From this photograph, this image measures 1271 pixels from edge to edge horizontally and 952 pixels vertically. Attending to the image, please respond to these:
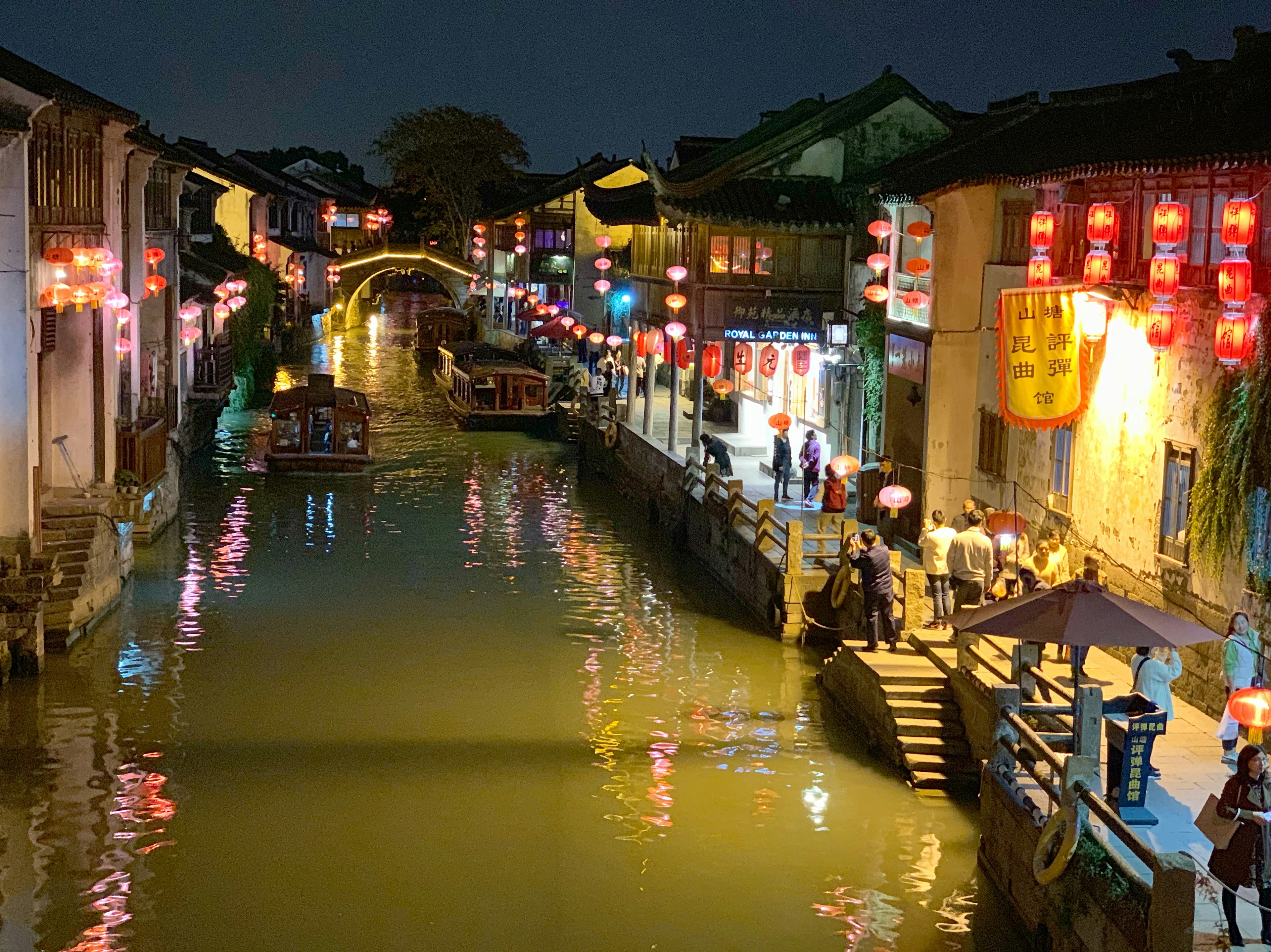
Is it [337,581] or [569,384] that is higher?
[569,384]

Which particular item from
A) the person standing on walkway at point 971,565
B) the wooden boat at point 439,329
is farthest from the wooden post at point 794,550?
the wooden boat at point 439,329

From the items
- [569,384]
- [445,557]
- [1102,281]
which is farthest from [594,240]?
[1102,281]

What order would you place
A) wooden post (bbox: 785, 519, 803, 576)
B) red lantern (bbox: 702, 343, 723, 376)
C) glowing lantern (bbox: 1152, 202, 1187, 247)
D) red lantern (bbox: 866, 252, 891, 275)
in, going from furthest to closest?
red lantern (bbox: 702, 343, 723, 376) → red lantern (bbox: 866, 252, 891, 275) → wooden post (bbox: 785, 519, 803, 576) → glowing lantern (bbox: 1152, 202, 1187, 247)

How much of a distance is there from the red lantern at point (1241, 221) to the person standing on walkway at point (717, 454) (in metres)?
16.9

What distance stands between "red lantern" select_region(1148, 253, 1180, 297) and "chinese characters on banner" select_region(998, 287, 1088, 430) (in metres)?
2.92

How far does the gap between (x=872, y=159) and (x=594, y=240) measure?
33.6 m

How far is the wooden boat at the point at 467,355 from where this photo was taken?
58.1 meters

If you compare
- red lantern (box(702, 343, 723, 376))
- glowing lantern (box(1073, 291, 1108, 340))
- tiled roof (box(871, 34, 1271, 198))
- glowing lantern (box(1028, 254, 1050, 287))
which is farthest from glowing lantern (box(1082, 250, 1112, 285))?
red lantern (box(702, 343, 723, 376))

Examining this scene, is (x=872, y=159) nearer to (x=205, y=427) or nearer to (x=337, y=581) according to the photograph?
(x=337, y=581)

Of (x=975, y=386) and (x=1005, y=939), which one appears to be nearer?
(x=1005, y=939)

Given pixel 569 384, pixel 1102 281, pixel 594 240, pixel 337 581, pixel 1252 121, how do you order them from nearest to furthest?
pixel 1252 121 → pixel 1102 281 → pixel 337 581 → pixel 569 384 → pixel 594 240

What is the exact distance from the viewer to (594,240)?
66.6 m

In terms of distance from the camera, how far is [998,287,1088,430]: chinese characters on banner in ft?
66.9

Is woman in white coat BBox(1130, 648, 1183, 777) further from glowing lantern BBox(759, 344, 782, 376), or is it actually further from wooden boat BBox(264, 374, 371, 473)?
wooden boat BBox(264, 374, 371, 473)
